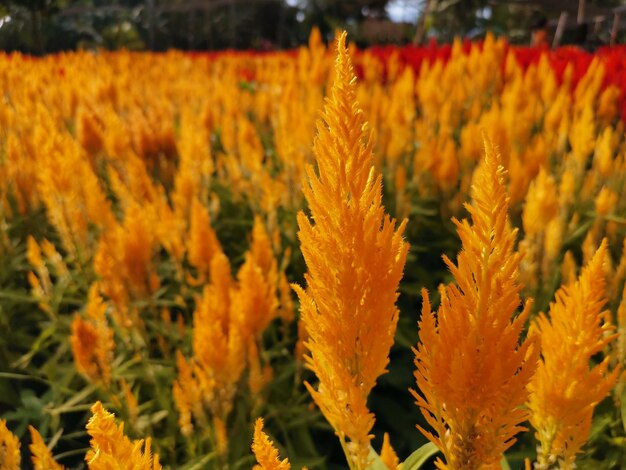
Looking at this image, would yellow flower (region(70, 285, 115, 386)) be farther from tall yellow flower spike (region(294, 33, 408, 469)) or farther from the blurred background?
the blurred background

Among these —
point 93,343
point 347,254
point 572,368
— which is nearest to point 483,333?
point 347,254

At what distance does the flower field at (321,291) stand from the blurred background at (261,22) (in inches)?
115

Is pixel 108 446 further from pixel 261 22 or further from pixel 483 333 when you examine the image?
pixel 261 22

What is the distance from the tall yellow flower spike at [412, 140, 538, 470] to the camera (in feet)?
1.67

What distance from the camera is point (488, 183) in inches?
19.8

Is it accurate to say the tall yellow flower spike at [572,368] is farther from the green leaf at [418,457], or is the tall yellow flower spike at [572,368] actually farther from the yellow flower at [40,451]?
the yellow flower at [40,451]

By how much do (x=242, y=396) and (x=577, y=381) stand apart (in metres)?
1.27

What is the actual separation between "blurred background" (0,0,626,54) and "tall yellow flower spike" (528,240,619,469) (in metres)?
4.88

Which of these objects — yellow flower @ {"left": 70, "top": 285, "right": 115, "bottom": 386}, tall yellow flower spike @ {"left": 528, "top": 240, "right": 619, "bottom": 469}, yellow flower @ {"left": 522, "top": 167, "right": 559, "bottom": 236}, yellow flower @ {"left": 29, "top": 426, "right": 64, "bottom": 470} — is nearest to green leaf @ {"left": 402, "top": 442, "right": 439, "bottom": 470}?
tall yellow flower spike @ {"left": 528, "top": 240, "right": 619, "bottom": 469}

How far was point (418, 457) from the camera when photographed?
0.99 metres

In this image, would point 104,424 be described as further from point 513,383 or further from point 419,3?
point 419,3

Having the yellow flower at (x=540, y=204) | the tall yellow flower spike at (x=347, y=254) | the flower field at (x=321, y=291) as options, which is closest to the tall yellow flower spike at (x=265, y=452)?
the flower field at (x=321, y=291)

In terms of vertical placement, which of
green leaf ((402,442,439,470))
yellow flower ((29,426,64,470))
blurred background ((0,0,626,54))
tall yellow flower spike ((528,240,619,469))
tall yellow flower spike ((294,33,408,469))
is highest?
blurred background ((0,0,626,54))

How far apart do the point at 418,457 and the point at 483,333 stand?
0.55 m
